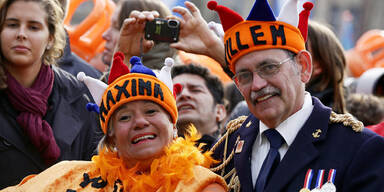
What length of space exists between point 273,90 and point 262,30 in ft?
1.17

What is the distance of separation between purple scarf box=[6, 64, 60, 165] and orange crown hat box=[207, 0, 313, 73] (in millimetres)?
1608

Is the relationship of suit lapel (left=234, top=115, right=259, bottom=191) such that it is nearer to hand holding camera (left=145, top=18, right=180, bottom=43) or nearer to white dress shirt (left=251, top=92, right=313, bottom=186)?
white dress shirt (left=251, top=92, right=313, bottom=186)

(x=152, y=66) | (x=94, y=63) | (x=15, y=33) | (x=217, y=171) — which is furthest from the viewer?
(x=94, y=63)

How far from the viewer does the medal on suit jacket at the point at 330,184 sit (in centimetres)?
327

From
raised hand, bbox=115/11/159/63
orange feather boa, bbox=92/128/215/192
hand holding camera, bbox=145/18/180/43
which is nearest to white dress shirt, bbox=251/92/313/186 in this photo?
orange feather boa, bbox=92/128/215/192

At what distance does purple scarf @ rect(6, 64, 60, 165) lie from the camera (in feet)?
14.9

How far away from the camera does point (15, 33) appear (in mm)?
4699

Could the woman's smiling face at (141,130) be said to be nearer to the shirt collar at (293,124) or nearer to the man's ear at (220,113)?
the shirt collar at (293,124)

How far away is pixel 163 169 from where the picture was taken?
150 inches

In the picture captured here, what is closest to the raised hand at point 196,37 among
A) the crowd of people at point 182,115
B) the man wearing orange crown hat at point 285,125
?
the crowd of people at point 182,115

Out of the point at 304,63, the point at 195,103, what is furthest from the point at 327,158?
the point at 195,103

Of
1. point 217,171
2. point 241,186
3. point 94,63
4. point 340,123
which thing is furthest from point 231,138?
point 94,63

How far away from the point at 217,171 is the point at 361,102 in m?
2.60

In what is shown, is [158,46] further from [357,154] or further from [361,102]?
[357,154]
